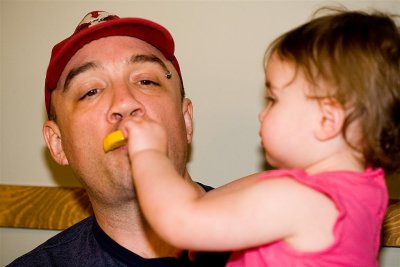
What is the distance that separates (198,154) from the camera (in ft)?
4.90

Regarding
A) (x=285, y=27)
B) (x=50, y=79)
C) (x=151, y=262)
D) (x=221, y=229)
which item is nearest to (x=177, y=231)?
(x=221, y=229)

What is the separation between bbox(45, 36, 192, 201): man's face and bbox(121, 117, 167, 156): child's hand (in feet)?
0.67

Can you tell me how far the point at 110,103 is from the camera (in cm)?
108

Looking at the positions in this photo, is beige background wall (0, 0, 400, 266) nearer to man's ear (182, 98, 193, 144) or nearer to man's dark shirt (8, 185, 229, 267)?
man's ear (182, 98, 193, 144)

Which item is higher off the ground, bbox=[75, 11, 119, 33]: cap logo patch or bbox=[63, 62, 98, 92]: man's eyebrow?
bbox=[75, 11, 119, 33]: cap logo patch

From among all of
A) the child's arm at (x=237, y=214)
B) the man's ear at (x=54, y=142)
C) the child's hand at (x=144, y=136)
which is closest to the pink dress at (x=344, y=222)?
the child's arm at (x=237, y=214)

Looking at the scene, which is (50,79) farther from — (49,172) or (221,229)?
(221,229)

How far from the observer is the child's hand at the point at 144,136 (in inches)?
31.9

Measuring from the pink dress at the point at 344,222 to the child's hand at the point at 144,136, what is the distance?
20cm

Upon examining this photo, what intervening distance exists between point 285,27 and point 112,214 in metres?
0.77

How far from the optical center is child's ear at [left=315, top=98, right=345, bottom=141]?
0.75 meters

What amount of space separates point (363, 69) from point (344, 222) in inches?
9.8

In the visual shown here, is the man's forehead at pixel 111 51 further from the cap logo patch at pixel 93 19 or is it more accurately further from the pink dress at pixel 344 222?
the pink dress at pixel 344 222

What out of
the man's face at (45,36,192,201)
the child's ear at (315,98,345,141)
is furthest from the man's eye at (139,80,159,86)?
the child's ear at (315,98,345,141)
